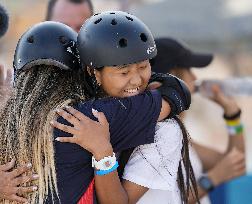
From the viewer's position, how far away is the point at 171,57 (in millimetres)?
4395

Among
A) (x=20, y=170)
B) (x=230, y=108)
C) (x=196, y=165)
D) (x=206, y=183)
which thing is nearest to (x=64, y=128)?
(x=20, y=170)

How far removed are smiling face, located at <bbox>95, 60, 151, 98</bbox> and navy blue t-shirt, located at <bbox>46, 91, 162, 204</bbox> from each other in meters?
0.11

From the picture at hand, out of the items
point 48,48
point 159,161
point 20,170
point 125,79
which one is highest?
point 48,48

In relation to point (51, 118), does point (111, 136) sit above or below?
below

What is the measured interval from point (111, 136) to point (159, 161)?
0.28m

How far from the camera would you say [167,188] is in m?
3.18

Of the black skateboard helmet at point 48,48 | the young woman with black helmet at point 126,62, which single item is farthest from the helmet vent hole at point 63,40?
the young woman with black helmet at point 126,62

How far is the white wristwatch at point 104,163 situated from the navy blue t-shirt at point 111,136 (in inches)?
2.6

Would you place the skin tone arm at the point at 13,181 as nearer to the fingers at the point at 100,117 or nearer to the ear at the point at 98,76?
the fingers at the point at 100,117

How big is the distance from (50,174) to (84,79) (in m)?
0.54

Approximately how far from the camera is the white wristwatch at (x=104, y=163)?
293 centimetres

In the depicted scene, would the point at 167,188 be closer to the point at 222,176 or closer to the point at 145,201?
the point at 145,201

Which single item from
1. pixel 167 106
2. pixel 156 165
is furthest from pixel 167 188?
pixel 167 106

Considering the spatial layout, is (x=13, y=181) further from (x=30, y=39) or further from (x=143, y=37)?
(x=143, y=37)
